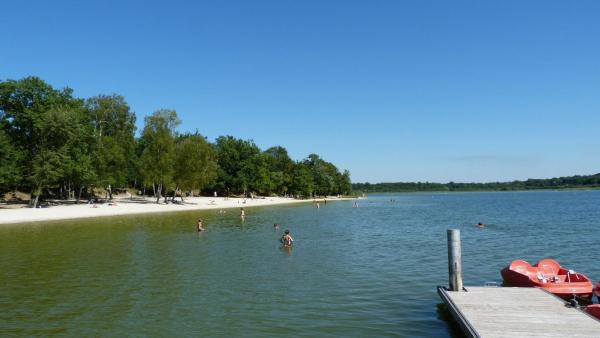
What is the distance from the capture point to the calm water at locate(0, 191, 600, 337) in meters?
15.2

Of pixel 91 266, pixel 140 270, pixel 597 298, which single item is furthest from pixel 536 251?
pixel 91 266

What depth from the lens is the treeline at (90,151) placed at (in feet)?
227

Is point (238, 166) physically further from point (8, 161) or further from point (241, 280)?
point (241, 280)

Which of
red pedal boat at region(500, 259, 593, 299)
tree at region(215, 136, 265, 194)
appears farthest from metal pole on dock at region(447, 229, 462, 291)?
tree at region(215, 136, 265, 194)

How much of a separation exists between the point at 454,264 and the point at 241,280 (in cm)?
1027

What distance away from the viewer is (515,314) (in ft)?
46.0

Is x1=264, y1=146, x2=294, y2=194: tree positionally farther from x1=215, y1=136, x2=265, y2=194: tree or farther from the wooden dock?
the wooden dock

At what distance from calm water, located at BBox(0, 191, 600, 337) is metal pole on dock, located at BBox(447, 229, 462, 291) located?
48.3 inches

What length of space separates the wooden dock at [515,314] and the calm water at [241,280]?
96 centimetres

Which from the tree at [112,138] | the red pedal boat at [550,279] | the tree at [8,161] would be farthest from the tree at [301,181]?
the red pedal boat at [550,279]

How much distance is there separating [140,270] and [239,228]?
25714mm

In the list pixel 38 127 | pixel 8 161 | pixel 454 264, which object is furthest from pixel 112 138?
pixel 454 264

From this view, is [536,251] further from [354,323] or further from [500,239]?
[354,323]

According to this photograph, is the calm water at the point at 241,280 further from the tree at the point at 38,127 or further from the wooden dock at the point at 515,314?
the tree at the point at 38,127
